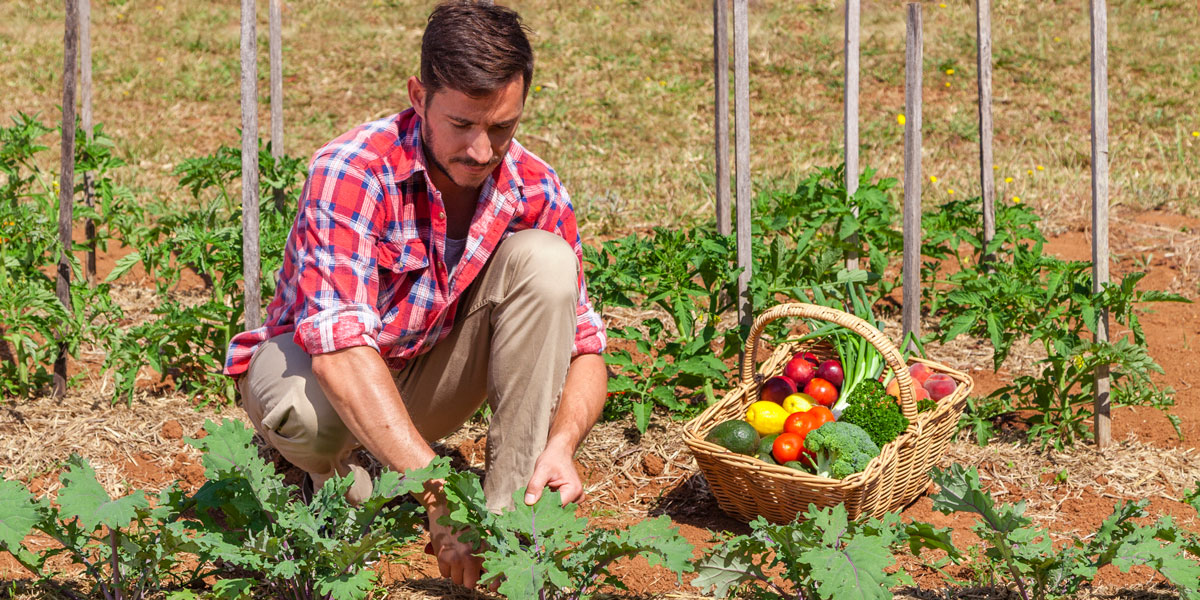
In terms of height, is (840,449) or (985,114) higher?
(985,114)

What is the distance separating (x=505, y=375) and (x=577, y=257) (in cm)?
37

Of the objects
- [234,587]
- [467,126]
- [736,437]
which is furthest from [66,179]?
[736,437]

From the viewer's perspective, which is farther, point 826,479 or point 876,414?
point 876,414

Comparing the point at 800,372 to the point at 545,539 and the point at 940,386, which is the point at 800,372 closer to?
the point at 940,386

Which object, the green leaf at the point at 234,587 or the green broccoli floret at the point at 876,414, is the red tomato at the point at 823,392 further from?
the green leaf at the point at 234,587

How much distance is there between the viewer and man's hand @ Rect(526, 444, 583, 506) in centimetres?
223

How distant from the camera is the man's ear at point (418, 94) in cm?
233

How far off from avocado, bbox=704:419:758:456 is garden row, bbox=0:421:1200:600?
1.94 feet

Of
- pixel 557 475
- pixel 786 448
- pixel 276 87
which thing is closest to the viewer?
A: pixel 557 475

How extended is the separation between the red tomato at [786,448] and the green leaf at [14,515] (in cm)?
176

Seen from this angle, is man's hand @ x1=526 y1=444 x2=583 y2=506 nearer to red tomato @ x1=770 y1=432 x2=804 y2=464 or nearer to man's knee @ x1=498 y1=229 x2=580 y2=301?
man's knee @ x1=498 y1=229 x2=580 y2=301

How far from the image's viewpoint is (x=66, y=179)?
11.4 feet

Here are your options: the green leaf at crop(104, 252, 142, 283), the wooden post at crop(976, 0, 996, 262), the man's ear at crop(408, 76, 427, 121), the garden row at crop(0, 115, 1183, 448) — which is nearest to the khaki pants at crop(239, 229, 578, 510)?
the man's ear at crop(408, 76, 427, 121)

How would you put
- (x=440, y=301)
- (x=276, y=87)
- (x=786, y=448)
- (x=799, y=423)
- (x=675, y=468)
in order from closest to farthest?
(x=440, y=301), (x=786, y=448), (x=799, y=423), (x=675, y=468), (x=276, y=87)
